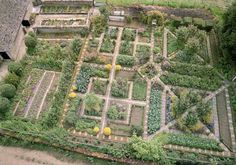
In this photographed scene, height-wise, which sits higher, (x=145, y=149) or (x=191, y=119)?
(x=191, y=119)

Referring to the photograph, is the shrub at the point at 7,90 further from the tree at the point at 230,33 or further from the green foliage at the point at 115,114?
the tree at the point at 230,33

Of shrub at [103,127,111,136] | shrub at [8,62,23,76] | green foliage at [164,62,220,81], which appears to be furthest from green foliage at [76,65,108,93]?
green foliage at [164,62,220,81]

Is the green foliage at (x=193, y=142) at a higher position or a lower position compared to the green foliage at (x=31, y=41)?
lower

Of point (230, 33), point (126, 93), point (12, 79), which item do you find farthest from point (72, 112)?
point (230, 33)

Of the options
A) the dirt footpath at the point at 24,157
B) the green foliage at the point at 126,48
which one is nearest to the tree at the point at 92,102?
the dirt footpath at the point at 24,157

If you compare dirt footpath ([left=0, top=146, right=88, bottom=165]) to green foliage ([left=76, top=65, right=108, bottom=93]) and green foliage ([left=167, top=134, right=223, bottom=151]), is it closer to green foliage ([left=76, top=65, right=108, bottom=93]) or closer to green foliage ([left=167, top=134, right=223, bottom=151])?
green foliage ([left=76, top=65, right=108, bottom=93])

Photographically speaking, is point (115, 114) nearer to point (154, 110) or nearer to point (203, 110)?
point (154, 110)
